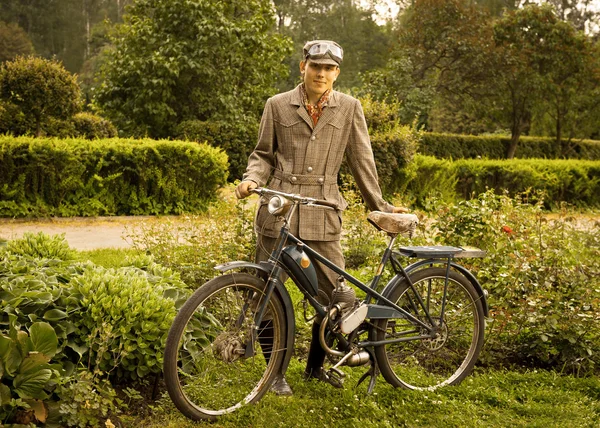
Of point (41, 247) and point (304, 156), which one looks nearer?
point (304, 156)

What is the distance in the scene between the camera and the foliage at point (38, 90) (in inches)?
481

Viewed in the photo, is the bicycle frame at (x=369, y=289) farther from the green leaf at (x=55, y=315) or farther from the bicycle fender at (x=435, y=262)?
the green leaf at (x=55, y=315)

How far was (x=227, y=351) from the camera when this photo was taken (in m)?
3.49

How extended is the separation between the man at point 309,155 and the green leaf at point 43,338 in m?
1.12

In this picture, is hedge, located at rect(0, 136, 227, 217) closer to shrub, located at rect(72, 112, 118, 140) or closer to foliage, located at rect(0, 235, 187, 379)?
shrub, located at rect(72, 112, 118, 140)

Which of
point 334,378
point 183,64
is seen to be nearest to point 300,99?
point 334,378

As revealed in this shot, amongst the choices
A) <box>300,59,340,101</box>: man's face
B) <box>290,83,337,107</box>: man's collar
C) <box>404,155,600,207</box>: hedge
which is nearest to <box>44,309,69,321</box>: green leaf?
<box>290,83,337,107</box>: man's collar

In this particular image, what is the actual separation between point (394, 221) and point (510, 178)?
35.9 feet

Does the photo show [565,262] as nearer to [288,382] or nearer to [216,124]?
[288,382]

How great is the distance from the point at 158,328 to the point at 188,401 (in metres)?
0.54

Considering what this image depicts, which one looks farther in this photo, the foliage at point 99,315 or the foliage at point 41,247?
the foliage at point 41,247

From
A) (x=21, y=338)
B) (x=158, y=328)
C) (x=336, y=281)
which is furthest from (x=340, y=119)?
(x=21, y=338)

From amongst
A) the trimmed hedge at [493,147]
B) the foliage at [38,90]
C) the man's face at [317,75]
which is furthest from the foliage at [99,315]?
the trimmed hedge at [493,147]

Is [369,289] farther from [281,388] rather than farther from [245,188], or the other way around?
[245,188]
